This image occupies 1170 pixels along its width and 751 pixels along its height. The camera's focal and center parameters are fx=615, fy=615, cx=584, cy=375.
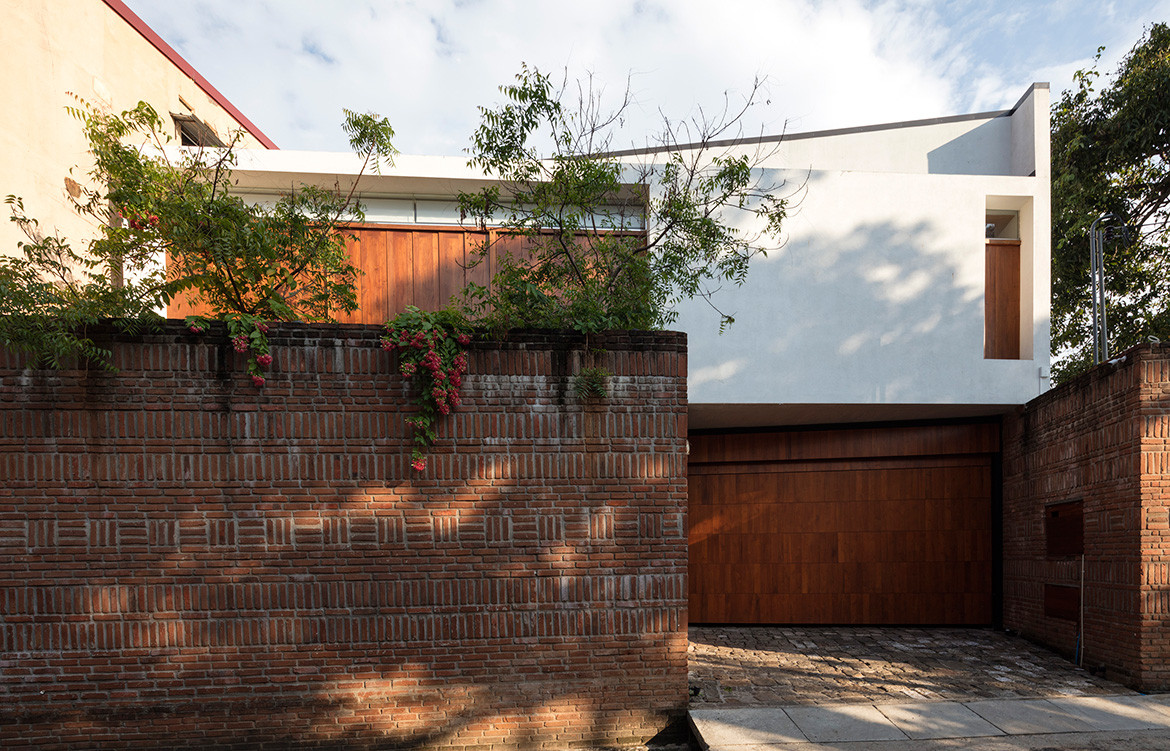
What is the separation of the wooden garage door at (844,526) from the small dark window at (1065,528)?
165 centimetres

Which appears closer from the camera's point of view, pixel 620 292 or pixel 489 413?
pixel 489 413

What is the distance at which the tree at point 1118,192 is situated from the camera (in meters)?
11.3

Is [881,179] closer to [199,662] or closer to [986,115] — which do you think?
[986,115]

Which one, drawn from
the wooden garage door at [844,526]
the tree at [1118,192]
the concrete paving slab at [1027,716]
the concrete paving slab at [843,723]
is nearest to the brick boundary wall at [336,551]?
the concrete paving slab at [843,723]

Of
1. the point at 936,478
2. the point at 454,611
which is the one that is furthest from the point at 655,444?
the point at 936,478

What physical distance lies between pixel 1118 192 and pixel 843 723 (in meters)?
12.3

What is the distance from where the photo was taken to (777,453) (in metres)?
10.6

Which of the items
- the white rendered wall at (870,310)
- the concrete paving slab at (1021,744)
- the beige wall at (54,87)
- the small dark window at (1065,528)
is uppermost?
the beige wall at (54,87)

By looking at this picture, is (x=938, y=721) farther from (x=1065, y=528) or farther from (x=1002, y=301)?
(x=1002, y=301)

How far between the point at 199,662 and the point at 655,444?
463cm

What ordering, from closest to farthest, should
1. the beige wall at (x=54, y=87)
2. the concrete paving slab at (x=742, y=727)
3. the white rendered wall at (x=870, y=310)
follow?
1. the concrete paving slab at (x=742, y=727)
2. the beige wall at (x=54, y=87)
3. the white rendered wall at (x=870, y=310)

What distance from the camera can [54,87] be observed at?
869cm

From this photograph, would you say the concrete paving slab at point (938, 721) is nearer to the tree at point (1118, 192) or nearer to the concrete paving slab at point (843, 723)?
the concrete paving slab at point (843, 723)

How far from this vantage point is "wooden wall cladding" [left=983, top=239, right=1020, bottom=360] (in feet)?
31.1
